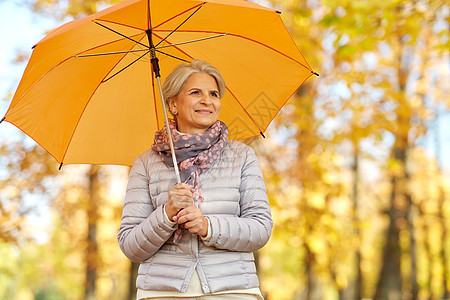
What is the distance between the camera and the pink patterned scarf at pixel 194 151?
120 inches

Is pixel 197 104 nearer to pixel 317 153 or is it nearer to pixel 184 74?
pixel 184 74

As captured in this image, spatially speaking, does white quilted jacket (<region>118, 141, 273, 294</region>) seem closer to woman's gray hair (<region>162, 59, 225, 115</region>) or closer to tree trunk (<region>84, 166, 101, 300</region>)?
woman's gray hair (<region>162, 59, 225, 115</region>)

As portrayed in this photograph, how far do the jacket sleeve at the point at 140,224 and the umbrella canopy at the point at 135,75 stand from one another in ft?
2.51

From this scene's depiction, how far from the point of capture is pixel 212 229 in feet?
9.41

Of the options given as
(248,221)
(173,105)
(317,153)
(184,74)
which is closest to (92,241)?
(317,153)

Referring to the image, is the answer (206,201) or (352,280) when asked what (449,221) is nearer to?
(352,280)

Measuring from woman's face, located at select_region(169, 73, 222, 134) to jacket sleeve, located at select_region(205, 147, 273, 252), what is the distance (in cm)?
31

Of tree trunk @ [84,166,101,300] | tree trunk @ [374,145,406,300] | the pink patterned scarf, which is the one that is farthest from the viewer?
tree trunk @ [374,145,406,300]

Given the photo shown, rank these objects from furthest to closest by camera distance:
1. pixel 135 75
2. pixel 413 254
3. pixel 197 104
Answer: pixel 413 254 < pixel 135 75 < pixel 197 104

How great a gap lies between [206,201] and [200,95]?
26.0 inches

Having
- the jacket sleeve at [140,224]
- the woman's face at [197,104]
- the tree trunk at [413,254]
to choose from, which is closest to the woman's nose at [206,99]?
the woman's face at [197,104]

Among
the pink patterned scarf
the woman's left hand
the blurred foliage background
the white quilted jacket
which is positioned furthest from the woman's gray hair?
the blurred foliage background

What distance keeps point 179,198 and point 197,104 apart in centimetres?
67

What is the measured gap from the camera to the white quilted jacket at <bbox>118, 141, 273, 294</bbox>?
9.58 ft
